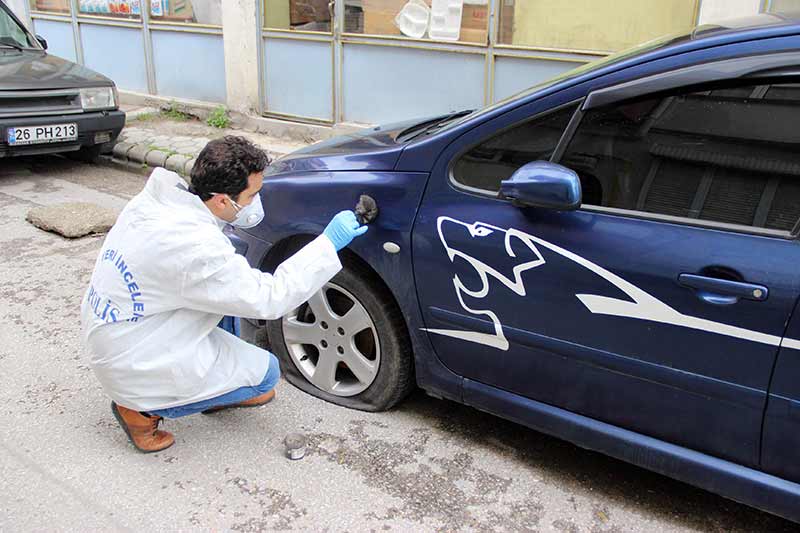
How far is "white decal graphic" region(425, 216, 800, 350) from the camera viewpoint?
87.2 inches

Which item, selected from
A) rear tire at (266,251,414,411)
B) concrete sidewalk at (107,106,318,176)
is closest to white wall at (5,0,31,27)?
concrete sidewalk at (107,106,318,176)

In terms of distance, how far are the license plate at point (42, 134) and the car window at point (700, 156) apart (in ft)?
18.8

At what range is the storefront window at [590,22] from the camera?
19.9 ft

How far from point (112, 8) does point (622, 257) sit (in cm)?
954

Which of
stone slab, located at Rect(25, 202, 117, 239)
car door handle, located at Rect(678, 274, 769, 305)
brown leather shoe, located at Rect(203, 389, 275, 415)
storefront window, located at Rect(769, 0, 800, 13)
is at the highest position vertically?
storefront window, located at Rect(769, 0, 800, 13)

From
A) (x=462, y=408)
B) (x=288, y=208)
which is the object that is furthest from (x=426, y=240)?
(x=462, y=408)

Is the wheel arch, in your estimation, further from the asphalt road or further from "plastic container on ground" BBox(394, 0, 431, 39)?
"plastic container on ground" BBox(394, 0, 431, 39)

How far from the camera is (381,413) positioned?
3.25 meters

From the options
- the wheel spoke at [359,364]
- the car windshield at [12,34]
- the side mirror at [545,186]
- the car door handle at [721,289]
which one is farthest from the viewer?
the car windshield at [12,34]

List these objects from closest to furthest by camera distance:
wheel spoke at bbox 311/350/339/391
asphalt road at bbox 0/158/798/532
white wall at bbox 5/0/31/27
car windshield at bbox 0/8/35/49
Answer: asphalt road at bbox 0/158/798/532
wheel spoke at bbox 311/350/339/391
car windshield at bbox 0/8/35/49
white wall at bbox 5/0/31/27

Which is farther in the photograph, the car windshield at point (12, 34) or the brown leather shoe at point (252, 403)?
the car windshield at point (12, 34)

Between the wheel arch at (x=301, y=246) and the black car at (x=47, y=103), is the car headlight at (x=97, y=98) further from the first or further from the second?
the wheel arch at (x=301, y=246)

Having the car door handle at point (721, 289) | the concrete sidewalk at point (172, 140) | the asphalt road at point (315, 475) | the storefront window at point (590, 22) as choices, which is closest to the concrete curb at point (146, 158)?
the concrete sidewalk at point (172, 140)

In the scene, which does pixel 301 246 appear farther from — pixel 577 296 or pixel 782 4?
pixel 782 4
